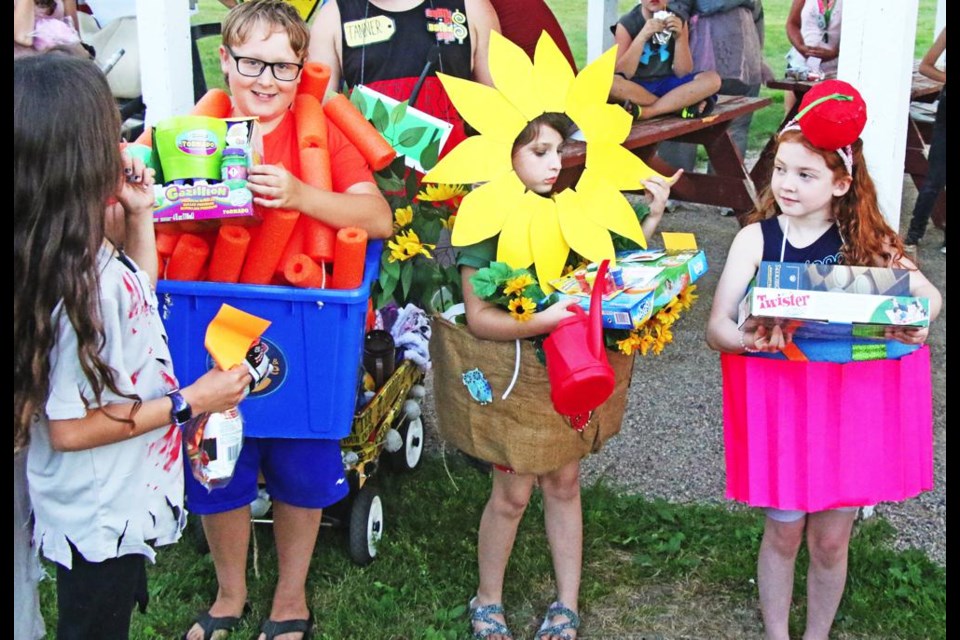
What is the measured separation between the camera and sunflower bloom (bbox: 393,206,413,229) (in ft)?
8.61

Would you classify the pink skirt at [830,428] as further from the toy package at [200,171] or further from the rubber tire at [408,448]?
the rubber tire at [408,448]

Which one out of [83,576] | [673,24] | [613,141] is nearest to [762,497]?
[613,141]

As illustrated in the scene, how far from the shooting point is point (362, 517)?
10.3 ft

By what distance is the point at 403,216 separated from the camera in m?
2.63

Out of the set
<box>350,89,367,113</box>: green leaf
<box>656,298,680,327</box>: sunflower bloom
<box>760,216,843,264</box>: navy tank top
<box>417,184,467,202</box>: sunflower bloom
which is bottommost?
<box>656,298,680,327</box>: sunflower bloom

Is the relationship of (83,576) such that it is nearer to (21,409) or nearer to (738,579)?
(21,409)

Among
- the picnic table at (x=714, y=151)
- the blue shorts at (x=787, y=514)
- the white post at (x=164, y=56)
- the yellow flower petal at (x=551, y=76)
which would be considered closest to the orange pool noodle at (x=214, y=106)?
the white post at (x=164, y=56)

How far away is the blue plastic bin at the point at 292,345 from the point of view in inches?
92.6

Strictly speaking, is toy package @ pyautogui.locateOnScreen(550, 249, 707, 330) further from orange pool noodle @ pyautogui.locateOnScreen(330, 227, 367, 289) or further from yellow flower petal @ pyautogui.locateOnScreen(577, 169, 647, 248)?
orange pool noodle @ pyautogui.locateOnScreen(330, 227, 367, 289)

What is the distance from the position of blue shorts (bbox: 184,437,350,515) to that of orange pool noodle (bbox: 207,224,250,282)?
1.50 feet

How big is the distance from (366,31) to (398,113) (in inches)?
22.5

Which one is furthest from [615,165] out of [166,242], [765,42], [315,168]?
[765,42]

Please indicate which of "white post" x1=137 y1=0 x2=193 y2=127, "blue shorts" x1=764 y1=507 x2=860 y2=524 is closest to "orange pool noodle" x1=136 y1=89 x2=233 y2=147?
"white post" x1=137 y1=0 x2=193 y2=127

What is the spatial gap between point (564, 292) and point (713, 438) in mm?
1891
